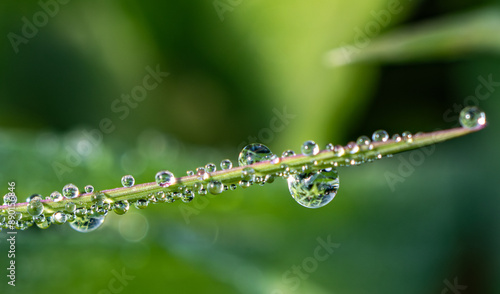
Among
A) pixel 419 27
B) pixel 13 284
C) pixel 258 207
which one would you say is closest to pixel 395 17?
pixel 419 27

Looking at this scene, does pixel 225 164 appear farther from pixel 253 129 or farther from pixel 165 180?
pixel 253 129

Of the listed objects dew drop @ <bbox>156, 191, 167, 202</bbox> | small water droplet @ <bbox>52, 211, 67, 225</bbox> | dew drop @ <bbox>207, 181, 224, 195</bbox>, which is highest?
small water droplet @ <bbox>52, 211, 67, 225</bbox>

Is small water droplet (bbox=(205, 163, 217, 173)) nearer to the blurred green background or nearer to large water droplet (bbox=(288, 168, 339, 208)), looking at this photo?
large water droplet (bbox=(288, 168, 339, 208))

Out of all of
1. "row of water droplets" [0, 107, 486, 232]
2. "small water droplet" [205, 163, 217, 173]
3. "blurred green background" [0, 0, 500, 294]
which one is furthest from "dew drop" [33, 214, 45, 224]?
"blurred green background" [0, 0, 500, 294]

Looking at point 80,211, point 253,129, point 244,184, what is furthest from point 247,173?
point 253,129

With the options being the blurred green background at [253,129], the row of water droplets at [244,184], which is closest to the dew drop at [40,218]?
the row of water droplets at [244,184]

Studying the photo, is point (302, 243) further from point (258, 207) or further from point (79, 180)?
point (79, 180)

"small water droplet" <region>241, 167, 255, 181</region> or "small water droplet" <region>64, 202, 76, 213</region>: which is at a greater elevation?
"small water droplet" <region>64, 202, 76, 213</region>
